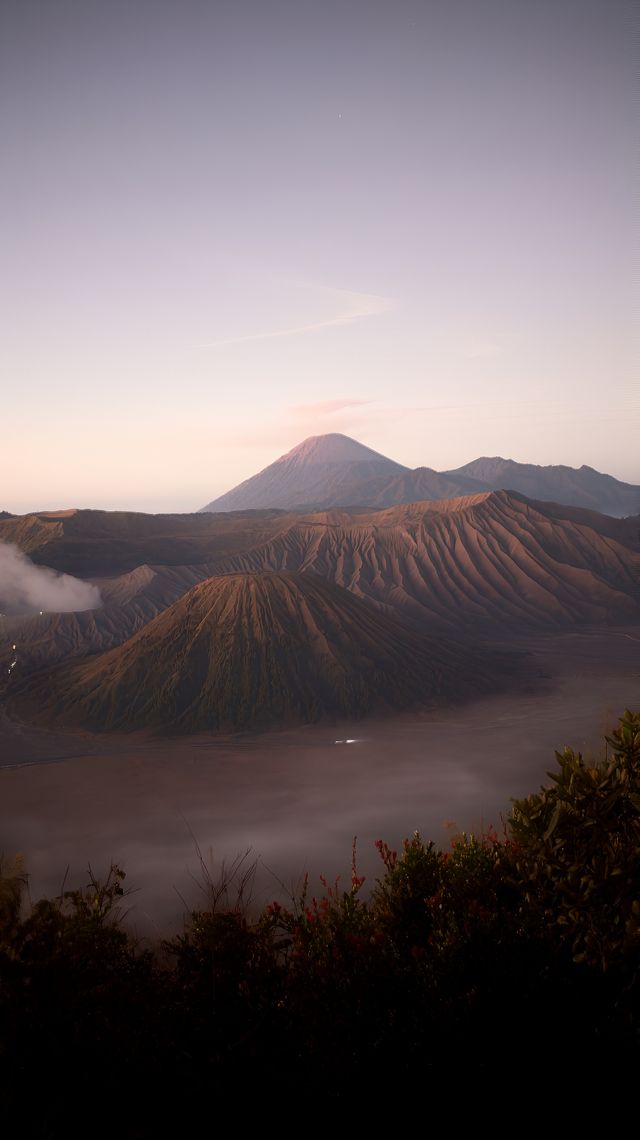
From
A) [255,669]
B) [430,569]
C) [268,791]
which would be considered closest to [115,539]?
[430,569]

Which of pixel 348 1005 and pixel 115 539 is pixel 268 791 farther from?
pixel 115 539

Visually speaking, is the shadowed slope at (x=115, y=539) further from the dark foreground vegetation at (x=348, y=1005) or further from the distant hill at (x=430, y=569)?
the dark foreground vegetation at (x=348, y=1005)

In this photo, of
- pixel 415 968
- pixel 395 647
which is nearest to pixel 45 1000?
pixel 415 968

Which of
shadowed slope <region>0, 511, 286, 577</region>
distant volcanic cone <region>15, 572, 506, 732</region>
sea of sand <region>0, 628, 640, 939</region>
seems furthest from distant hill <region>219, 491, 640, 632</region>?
sea of sand <region>0, 628, 640, 939</region>

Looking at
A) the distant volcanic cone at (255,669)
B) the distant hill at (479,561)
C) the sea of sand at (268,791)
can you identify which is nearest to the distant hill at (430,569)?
the distant hill at (479,561)

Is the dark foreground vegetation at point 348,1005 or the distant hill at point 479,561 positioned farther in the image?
the distant hill at point 479,561

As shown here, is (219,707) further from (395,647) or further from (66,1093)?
(66,1093)
